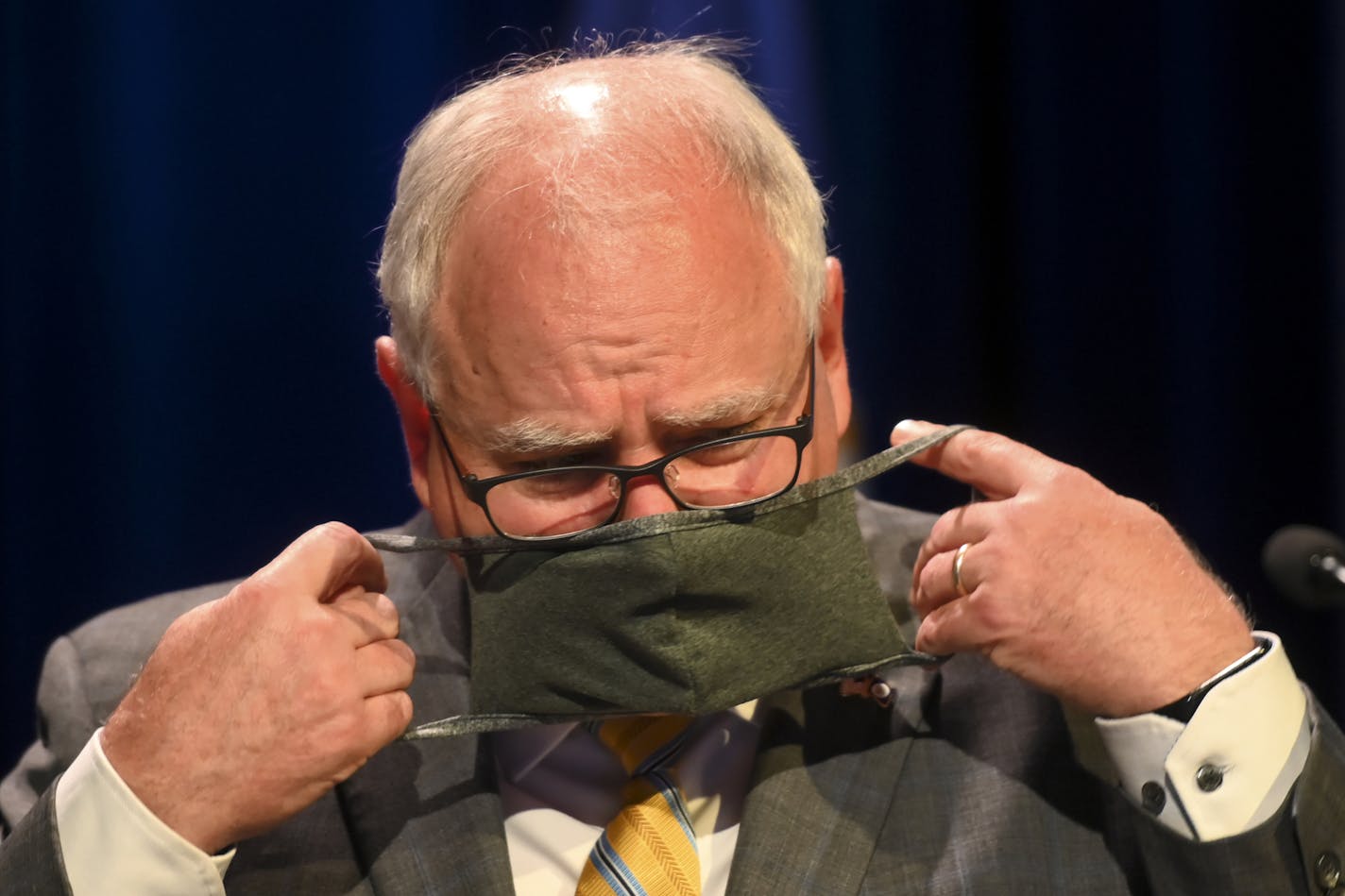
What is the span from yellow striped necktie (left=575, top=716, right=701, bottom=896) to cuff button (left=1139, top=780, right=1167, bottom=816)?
21.5 inches

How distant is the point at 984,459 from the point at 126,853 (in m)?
1.12

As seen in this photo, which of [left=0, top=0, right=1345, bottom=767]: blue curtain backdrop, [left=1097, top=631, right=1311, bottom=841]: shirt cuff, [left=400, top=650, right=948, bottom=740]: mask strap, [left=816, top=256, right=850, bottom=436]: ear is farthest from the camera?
[left=0, top=0, right=1345, bottom=767]: blue curtain backdrop

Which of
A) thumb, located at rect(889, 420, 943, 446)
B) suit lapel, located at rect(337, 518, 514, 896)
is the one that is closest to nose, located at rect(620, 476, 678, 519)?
thumb, located at rect(889, 420, 943, 446)

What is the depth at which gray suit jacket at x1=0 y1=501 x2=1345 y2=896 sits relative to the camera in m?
1.65

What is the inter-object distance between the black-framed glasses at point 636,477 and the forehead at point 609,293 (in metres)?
0.07

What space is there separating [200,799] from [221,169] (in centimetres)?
143

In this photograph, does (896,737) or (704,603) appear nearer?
(704,603)

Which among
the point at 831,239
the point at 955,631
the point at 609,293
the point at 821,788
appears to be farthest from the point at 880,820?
the point at 831,239

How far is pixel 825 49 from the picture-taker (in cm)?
269

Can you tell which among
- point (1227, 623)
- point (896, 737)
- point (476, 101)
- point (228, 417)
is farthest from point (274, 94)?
point (1227, 623)

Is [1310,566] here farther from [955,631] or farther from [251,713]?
[251,713]

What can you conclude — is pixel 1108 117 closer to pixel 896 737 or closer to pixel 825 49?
pixel 825 49

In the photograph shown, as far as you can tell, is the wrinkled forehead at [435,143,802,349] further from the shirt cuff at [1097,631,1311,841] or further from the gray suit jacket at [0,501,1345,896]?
the shirt cuff at [1097,631,1311,841]

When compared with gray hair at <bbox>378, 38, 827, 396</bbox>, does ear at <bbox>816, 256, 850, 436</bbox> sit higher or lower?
lower
